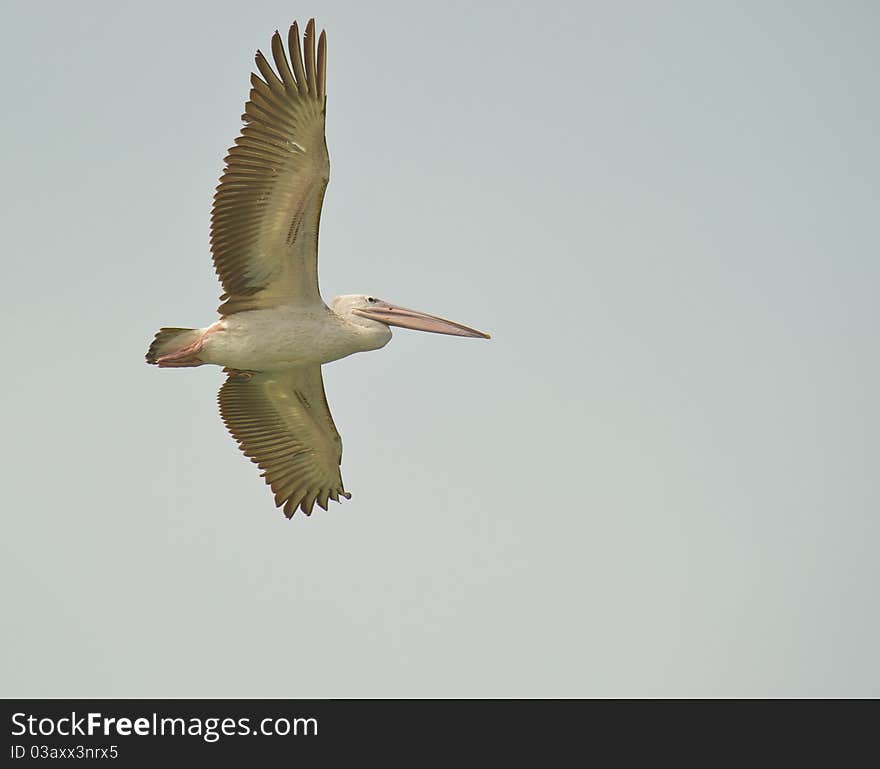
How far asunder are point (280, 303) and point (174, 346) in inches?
44.6

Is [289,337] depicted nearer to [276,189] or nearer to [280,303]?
[280,303]

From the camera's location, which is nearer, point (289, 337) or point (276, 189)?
point (276, 189)

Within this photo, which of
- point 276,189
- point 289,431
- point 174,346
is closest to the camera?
point 276,189

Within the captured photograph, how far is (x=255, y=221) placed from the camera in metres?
14.5

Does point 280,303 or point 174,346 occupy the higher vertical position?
point 280,303

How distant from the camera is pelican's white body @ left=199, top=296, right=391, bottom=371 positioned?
14961mm

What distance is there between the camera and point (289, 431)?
1667 centimetres

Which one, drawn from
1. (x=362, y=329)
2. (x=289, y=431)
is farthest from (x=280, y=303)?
(x=289, y=431)

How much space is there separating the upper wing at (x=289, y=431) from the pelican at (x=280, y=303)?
0.4 inches

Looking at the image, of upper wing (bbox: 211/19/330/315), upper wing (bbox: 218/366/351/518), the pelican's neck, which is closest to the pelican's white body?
the pelican's neck

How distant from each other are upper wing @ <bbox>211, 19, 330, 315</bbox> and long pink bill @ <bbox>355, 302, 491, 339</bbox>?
2.49 feet

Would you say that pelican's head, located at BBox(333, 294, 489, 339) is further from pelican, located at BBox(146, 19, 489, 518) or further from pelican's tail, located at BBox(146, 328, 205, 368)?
Result: pelican's tail, located at BBox(146, 328, 205, 368)
